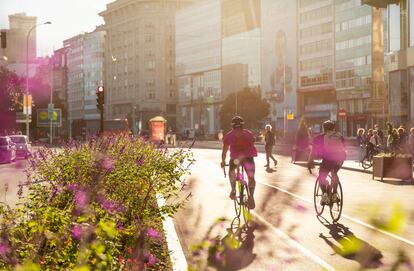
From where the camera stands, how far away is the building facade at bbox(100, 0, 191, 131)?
152 metres

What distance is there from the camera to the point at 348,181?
21266 millimetres

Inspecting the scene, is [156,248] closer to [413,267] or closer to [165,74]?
[413,267]

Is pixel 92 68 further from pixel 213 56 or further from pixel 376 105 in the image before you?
pixel 376 105

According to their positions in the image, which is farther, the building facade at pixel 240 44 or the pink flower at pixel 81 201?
the building facade at pixel 240 44

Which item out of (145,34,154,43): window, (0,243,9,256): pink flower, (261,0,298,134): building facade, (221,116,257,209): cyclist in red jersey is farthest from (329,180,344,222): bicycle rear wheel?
(145,34,154,43): window

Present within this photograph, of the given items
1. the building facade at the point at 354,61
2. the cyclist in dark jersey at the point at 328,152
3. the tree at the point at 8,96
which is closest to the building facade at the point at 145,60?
the building facade at the point at 354,61

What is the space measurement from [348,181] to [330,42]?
72.4 metres

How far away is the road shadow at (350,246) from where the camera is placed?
62.2 inches

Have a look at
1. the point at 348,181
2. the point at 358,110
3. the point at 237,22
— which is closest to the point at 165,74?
the point at 237,22

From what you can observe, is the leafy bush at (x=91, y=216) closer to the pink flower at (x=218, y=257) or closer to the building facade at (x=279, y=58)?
the pink flower at (x=218, y=257)

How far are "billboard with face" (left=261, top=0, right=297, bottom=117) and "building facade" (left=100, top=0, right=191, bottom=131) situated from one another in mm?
43073

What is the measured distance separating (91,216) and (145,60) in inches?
6010

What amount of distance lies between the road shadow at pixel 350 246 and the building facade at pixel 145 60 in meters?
138

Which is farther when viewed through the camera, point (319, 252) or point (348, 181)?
point (348, 181)
